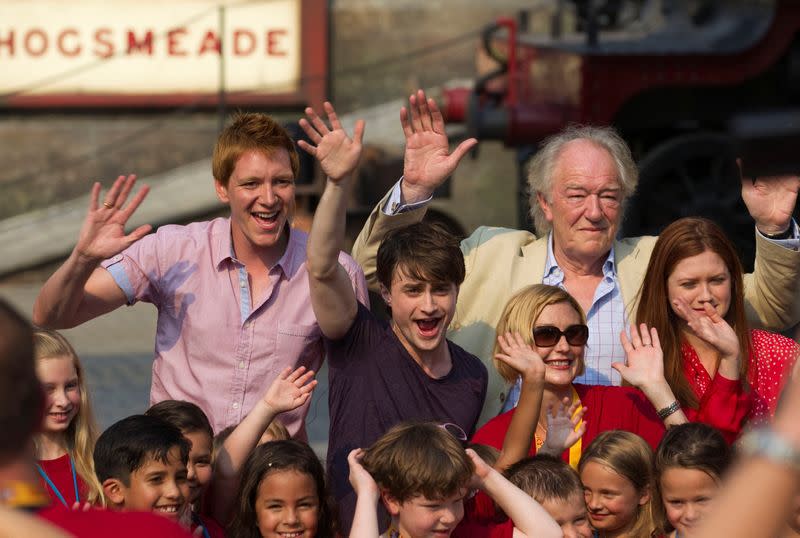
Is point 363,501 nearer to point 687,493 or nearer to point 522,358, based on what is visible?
point 522,358

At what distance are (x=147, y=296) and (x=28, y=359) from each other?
2470mm

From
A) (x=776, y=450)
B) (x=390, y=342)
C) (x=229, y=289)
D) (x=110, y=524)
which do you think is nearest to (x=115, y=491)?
(x=229, y=289)

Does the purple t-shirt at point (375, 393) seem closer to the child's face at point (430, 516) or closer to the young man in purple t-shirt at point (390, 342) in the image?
the young man in purple t-shirt at point (390, 342)

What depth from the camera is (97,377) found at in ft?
30.5

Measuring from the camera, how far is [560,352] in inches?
160

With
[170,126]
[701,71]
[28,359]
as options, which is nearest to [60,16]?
[170,126]

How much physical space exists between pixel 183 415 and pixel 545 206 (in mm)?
1396

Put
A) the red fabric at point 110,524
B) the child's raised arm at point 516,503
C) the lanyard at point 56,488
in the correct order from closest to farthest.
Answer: the red fabric at point 110,524, the child's raised arm at point 516,503, the lanyard at point 56,488

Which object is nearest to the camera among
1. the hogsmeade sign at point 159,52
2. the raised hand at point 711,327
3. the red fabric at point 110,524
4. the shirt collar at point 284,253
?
the red fabric at point 110,524

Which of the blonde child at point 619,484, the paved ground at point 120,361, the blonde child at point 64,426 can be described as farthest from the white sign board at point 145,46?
the blonde child at point 619,484

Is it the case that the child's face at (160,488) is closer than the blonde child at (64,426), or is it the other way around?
the child's face at (160,488)

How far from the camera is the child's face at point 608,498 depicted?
3.90m

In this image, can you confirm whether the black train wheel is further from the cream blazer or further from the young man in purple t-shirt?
the young man in purple t-shirt

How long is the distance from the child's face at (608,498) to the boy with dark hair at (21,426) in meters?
2.15
